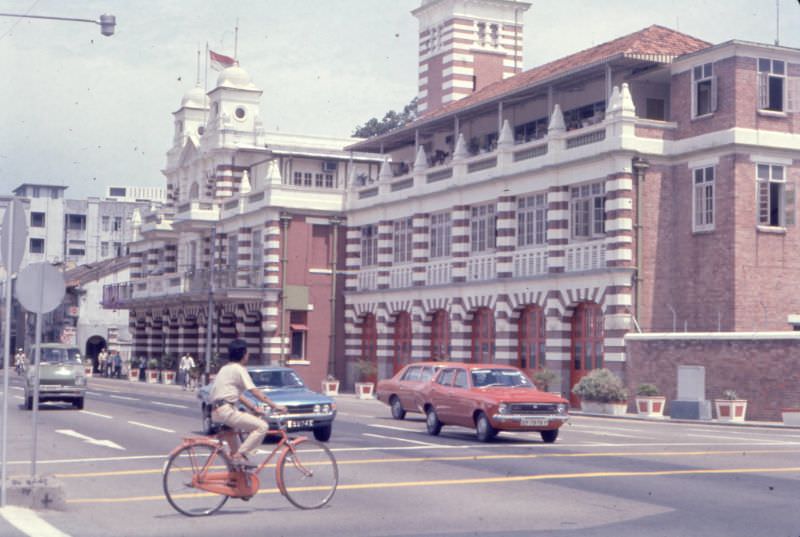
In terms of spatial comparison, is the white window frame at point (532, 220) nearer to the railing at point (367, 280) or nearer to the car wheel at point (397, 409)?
the railing at point (367, 280)

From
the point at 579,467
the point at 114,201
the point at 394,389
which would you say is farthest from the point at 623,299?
the point at 114,201

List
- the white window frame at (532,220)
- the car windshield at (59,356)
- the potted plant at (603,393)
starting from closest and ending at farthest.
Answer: the car windshield at (59,356) < the potted plant at (603,393) < the white window frame at (532,220)

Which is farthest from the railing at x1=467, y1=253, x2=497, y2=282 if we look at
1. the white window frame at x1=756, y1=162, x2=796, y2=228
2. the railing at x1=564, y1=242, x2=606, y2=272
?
the white window frame at x1=756, y1=162, x2=796, y2=228

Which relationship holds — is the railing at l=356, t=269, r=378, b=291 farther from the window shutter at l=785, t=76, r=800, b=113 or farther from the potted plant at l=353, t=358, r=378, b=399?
the window shutter at l=785, t=76, r=800, b=113

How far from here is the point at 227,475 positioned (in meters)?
13.2

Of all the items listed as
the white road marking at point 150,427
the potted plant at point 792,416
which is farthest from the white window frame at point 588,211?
the white road marking at point 150,427

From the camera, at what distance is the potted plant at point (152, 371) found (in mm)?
72456

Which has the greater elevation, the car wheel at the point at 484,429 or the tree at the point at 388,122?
the tree at the point at 388,122

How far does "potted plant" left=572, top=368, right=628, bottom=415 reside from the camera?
125ft

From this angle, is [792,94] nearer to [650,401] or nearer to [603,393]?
[650,401]

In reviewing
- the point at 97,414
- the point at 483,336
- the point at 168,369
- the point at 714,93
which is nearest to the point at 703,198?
the point at 714,93

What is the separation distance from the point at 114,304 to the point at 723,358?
54.4 m

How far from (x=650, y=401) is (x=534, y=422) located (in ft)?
50.1

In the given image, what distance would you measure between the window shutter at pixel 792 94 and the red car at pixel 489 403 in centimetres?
1916
